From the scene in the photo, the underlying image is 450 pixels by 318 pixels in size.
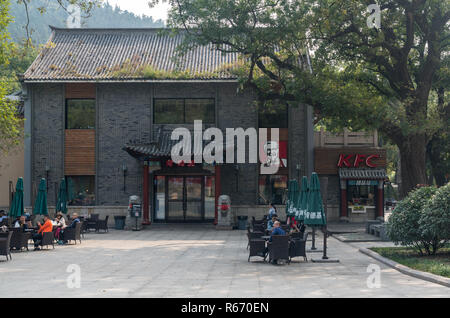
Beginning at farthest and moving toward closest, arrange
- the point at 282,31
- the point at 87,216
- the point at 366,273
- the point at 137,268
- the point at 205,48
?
the point at 205,48 → the point at 87,216 → the point at 282,31 → the point at 137,268 → the point at 366,273

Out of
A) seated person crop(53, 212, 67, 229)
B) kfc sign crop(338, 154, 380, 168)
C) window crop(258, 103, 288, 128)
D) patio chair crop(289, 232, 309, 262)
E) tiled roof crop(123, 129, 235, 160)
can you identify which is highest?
window crop(258, 103, 288, 128)

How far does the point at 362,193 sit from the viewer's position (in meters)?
33.0

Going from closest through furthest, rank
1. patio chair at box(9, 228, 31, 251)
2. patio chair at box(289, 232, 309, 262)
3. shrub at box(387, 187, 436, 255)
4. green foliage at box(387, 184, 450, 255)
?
green foliage at box(387, 184, 450, 255) < shrub at box(387, 187, 436, 255) < patio chair at box(289, 232, 309, 262) < patio chair at box(9, 228, 31, 251)

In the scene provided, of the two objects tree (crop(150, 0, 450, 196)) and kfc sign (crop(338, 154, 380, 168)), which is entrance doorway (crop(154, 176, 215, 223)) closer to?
kfc sign (crop(338, 154, 380, 168))

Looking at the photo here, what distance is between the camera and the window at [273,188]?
32188 mm

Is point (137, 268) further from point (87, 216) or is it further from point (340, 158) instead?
point (340, 158)

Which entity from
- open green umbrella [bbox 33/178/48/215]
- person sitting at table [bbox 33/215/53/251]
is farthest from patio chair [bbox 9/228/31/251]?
open green umbrella [bbox 33/178/48/215]

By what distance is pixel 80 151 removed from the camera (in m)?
32.2

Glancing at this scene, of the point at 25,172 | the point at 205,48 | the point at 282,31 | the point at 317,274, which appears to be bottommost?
the point at 317,274

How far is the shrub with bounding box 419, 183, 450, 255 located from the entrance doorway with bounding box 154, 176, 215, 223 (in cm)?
1791

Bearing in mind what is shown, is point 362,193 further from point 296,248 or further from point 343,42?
point 296,248

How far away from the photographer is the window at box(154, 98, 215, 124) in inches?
1273
